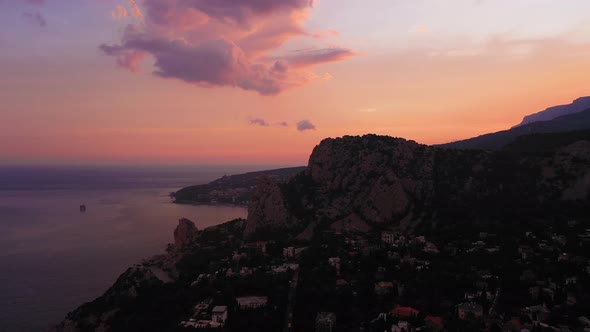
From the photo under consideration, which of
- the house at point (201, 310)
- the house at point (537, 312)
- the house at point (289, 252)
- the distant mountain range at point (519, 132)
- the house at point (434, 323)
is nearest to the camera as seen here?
the house at point (434, 323)

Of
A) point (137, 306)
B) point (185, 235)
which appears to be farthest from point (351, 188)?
point (137, 306)

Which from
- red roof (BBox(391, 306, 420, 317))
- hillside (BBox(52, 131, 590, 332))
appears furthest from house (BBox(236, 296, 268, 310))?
red roof (BBox(391, 306, 420, 317))

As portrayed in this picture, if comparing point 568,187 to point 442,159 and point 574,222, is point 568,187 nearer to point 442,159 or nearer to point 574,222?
point 574,222

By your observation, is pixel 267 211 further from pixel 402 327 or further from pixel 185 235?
pixel 402 327

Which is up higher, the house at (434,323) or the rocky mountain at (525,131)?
the rocky mountain at (525,131)

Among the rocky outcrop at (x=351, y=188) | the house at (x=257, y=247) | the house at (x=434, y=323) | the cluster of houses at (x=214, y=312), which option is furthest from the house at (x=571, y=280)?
the house at (x=257, y=247)

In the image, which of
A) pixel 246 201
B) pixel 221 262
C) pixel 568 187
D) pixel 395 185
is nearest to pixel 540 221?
pixel 568 187

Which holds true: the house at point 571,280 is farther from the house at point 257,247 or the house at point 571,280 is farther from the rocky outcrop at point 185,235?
the rocky outcrop at point 185,235
